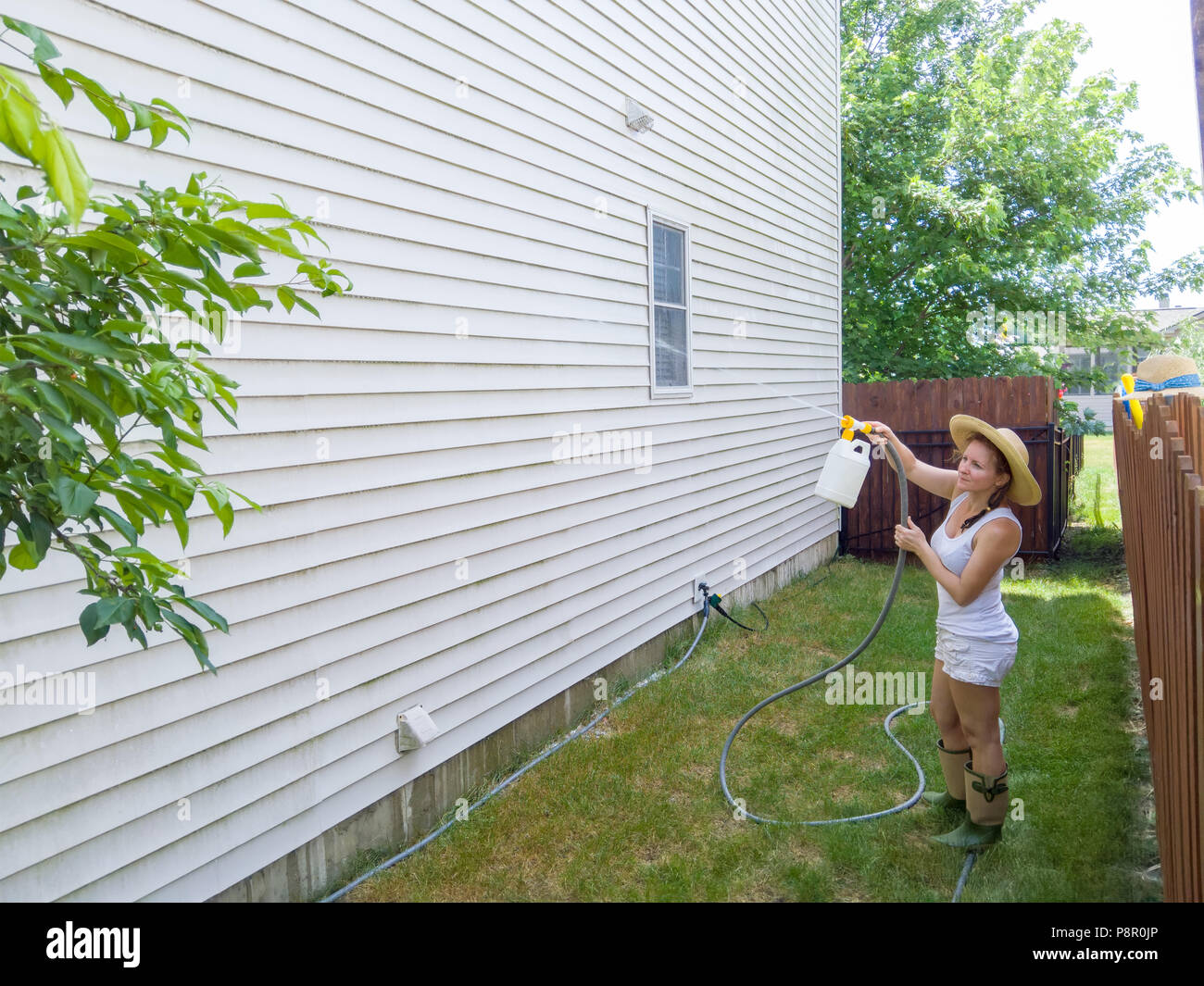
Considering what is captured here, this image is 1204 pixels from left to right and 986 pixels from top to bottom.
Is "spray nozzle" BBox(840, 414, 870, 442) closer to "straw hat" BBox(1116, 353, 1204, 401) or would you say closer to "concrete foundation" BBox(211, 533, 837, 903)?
"concrete foundation" BBox(211, 533, 837, 903)

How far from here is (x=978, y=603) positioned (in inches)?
141

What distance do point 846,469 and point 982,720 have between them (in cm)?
111

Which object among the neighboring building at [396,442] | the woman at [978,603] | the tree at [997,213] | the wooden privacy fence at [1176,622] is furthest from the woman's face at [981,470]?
the tree at [997,213]

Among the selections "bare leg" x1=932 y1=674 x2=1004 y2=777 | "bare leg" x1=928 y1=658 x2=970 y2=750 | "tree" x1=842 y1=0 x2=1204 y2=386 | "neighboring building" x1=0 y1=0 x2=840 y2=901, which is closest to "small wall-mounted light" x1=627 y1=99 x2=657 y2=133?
"neighboring building" x1=0 y1=0 x2=840 y2=901

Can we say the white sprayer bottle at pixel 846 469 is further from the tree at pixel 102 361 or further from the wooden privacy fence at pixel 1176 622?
the tree at pixel 102 361

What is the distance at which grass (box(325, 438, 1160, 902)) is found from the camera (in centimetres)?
347

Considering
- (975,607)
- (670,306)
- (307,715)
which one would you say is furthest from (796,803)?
(670,306)

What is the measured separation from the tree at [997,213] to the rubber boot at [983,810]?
39.2ft

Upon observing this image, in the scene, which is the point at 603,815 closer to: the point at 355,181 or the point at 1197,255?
the point at 355,181

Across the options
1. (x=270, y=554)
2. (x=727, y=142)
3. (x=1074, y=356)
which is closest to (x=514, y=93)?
(x=270, y=554)

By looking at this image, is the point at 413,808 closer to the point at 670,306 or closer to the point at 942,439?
the point at 670,306

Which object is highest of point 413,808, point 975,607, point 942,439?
point 942,439

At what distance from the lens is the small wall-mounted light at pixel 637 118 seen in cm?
573
